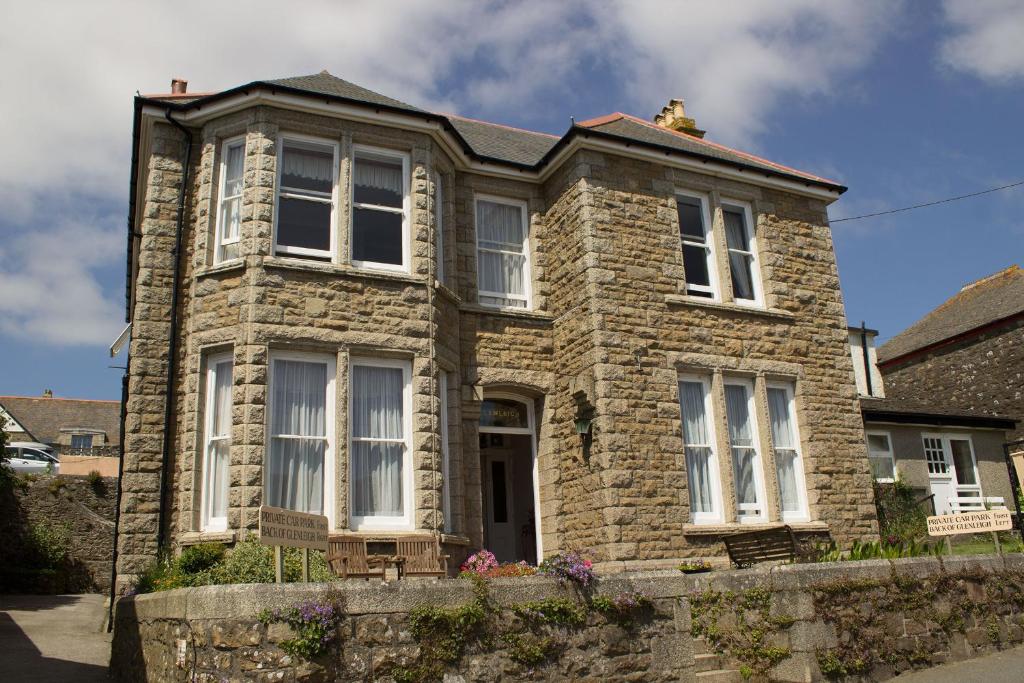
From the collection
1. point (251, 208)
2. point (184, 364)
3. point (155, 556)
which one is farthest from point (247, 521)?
point (251, 208)

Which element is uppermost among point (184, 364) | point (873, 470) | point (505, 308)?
point (505, 308)

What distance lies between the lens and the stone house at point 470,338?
36.7 feet

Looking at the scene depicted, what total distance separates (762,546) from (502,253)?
20.7 ft

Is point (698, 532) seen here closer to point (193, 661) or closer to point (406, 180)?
point (406, 180)

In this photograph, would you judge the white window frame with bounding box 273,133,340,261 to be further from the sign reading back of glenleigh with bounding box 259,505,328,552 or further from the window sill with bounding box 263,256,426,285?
the sign reading back of glenleigh with bounding box 259,505,328,552

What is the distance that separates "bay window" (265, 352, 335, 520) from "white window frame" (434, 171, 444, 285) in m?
2.40

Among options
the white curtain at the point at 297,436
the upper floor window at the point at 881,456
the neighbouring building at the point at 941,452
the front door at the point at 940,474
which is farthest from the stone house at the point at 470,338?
the front door at the point at 940,474

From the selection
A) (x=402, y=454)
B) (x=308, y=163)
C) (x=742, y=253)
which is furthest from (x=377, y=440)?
(x=742, y=253)

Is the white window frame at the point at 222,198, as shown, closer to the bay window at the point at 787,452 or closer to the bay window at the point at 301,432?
the bay window at the point at 301,432

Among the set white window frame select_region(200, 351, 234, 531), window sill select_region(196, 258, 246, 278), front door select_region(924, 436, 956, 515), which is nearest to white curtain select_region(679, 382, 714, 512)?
white window frame select_region(200, 351, 234, 531)

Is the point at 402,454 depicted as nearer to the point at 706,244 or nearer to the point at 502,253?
the point at 502,253

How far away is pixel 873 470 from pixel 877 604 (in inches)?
347

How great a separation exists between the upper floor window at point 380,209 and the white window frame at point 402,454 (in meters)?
1.43

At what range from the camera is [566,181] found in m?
14.0
